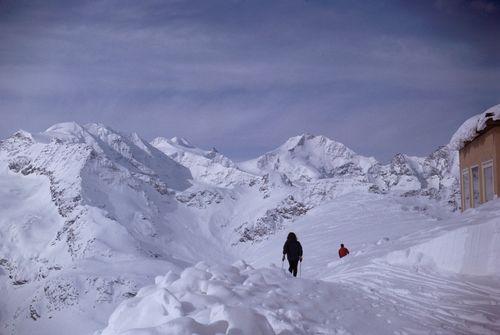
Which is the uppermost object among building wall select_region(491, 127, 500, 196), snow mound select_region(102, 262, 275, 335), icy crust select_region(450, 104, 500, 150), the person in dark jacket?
icy crust select_region(450, 104, 500, 150)

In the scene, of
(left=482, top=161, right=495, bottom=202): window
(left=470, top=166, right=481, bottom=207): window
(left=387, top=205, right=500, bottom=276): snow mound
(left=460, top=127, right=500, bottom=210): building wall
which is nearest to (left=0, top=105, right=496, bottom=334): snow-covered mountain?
(left=460, top=127, right=500, bottom=210): building wall

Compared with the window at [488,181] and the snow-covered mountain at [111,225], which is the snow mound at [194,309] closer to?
the window at [488,181]

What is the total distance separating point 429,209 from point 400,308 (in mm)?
55461

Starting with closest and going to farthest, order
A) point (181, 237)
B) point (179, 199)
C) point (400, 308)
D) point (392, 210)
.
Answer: point (400, 308), point (392, 210), point (181, 237), point (179, 199)

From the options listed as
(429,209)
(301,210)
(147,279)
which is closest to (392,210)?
(429,209)

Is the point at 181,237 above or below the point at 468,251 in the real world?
below

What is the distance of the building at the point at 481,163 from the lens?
45.8ft

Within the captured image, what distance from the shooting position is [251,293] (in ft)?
26.0

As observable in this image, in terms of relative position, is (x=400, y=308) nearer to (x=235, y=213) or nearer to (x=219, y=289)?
(x=219, y=289)

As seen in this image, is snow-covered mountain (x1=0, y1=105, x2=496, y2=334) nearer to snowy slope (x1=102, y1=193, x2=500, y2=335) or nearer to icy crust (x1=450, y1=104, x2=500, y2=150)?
icy crust (x1=450, y1=104, x2=500, y2=150)

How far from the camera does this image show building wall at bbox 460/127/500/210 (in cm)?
1395

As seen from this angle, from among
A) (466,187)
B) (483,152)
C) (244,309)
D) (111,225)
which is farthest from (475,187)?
(111,225)

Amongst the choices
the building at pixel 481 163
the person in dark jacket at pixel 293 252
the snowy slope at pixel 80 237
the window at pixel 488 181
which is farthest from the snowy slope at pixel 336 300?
the snowy slope at pixel 80 237

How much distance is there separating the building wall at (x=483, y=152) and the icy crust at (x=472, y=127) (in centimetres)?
24
